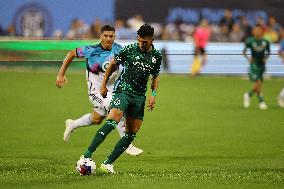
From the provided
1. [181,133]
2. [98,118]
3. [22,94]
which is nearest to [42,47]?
[22,94]

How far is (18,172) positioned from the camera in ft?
41.9

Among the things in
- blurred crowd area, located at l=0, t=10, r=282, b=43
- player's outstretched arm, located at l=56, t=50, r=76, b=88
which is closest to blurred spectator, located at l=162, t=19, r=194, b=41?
blurred crowd area, located at l=0, t=10, r=282, b=43

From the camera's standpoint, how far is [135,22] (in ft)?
110

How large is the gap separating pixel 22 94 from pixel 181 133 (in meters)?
8.27

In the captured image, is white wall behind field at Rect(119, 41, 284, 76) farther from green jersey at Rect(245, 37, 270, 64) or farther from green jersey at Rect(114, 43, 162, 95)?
green jersey at Rect(114, 43, 162, 95)

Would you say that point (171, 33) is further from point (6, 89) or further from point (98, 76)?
point (98, 76)

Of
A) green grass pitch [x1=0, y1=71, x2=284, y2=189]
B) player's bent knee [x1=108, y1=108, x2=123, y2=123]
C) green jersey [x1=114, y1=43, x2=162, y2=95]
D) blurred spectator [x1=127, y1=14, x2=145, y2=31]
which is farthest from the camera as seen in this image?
blurred spectator [x1=127, y1=14, x2=145, y2=31]

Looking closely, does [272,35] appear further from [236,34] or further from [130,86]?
[130,86]

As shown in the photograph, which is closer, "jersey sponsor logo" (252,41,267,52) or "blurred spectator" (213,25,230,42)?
"jersey sponsor logo" (252,41,267,52)

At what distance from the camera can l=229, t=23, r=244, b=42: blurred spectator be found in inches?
1334

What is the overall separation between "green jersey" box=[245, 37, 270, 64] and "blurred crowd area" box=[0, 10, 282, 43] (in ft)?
29.8

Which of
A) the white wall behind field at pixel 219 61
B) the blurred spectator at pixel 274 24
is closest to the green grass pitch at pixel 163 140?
the white wall behind field at pixel 219 61

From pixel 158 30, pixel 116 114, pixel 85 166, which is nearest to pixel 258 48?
pixel 158 30

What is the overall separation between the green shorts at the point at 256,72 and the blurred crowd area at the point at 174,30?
9.36m
